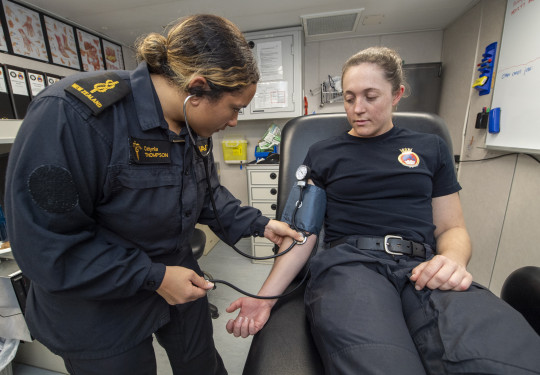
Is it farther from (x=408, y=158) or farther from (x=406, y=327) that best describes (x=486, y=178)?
(x=406, y=327)

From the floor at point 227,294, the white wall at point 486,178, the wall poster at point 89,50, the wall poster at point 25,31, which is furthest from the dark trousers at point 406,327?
the wall poster at point 89,50

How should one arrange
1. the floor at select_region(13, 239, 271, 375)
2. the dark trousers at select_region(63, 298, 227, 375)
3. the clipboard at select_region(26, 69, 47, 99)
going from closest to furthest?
the dark trousers at select_region(63, 298, 227, 375) < the floor at select_region(13, 239, 271, 375) < the clipboard at select_region(26, 69, 47, 99)

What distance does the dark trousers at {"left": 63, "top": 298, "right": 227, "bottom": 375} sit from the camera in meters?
0.68

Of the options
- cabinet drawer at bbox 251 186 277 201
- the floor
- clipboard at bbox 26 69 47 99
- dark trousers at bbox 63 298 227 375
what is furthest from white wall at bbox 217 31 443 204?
dark trousers at bbox 63 298 227 375

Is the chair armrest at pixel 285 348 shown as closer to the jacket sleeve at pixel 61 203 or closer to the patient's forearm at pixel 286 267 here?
the patient's forearm at pixel 286 267

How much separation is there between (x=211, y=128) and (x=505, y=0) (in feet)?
6.82

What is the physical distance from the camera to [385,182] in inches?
35.6

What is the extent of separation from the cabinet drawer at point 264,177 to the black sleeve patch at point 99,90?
5.64 feet

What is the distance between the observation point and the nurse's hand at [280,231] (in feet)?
2.98

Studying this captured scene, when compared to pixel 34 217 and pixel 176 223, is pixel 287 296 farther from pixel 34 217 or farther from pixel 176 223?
pixel 34 217

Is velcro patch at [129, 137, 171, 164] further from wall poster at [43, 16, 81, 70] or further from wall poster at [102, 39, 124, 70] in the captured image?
wall poster at [102, 39, 124, 70]

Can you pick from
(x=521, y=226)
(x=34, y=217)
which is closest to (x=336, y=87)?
(x=521, y=226)

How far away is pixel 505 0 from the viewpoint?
5.13 feet

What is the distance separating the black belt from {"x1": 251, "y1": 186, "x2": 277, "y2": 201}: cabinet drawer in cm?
152
